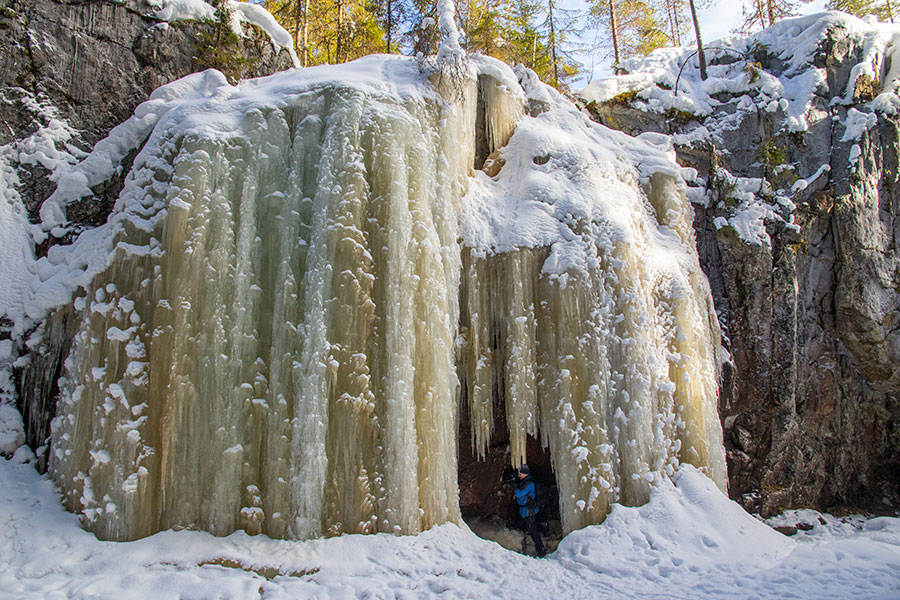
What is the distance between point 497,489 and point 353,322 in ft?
13.0

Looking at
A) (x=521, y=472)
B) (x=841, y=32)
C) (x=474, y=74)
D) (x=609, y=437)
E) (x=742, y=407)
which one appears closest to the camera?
(x=609, y=437)

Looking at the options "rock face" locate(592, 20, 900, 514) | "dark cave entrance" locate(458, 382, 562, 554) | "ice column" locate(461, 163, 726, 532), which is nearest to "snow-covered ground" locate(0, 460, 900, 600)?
"ice column" locate(461, 163, 726, 532)

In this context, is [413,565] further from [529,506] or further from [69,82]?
[69,82]

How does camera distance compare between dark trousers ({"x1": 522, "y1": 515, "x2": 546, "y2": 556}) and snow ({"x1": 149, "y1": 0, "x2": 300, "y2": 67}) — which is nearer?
dark trousers ({"x1": 522, "y1": 515, "x2": 546, "y2": 556})

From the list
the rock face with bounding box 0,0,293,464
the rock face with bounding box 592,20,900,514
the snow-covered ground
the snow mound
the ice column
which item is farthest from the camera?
the snow mound

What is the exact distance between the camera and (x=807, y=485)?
843 centimetres

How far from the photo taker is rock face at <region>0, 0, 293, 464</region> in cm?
455

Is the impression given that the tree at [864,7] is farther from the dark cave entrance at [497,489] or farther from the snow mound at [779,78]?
the dark cave entrance at [497,489]

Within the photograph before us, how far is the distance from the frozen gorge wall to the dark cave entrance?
1.92 meters

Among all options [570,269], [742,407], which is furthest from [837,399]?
[570,269]

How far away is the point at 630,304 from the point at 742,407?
137 inches

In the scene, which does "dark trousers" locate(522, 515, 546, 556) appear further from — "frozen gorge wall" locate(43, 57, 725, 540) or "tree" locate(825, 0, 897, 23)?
"tree" locate(825, 0, 897, 23)

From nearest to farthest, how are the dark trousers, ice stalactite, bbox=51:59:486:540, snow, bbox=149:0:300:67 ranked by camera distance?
ice stalactite, bbox=51:59:486:540
the dark trousers
snow, bbox=149:0:300:67

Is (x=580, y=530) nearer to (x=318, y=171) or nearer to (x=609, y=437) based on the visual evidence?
(x=609, y=437)
